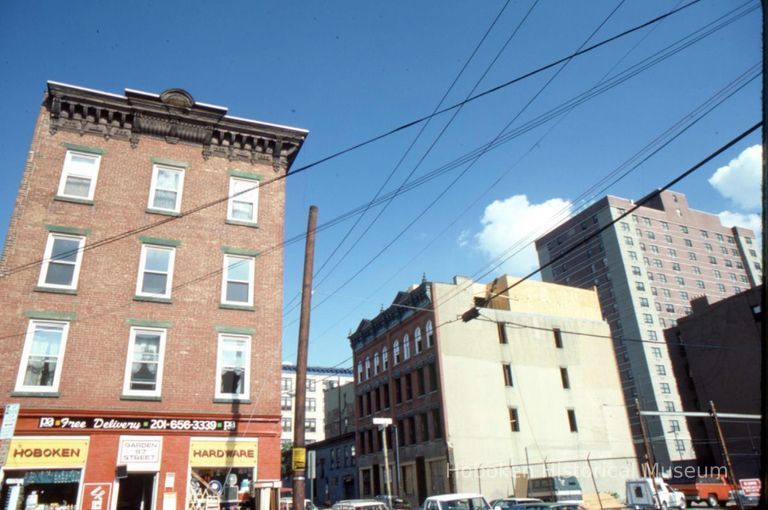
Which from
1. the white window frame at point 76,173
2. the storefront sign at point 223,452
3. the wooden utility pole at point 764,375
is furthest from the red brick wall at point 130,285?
the wooden utility pole at point 764,375

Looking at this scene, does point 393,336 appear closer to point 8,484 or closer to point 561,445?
point 561,445

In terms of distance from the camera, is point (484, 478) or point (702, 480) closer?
point (702, 480)

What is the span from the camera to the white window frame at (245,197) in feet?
68.8

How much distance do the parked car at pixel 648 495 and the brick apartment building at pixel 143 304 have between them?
71.5ft

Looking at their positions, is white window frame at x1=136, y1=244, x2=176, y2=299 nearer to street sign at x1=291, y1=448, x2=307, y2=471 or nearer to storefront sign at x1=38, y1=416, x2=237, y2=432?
storefront sign at x1=38, y1=416, x2=237, y2=432

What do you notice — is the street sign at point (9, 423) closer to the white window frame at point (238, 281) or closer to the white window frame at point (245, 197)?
the white window frame at point (238, 281)

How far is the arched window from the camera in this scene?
4341 cm

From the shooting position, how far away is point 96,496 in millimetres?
15664

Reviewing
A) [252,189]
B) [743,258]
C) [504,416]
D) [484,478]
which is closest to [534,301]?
[504,416]

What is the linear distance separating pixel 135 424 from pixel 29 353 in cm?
391

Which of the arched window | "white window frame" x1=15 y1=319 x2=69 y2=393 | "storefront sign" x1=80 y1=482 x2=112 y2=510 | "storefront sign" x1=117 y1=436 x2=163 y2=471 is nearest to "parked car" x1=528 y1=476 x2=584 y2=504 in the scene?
the arched window

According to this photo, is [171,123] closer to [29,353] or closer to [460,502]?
[29,353]

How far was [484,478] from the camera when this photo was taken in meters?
36.9

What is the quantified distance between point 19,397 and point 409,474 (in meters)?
32.2
